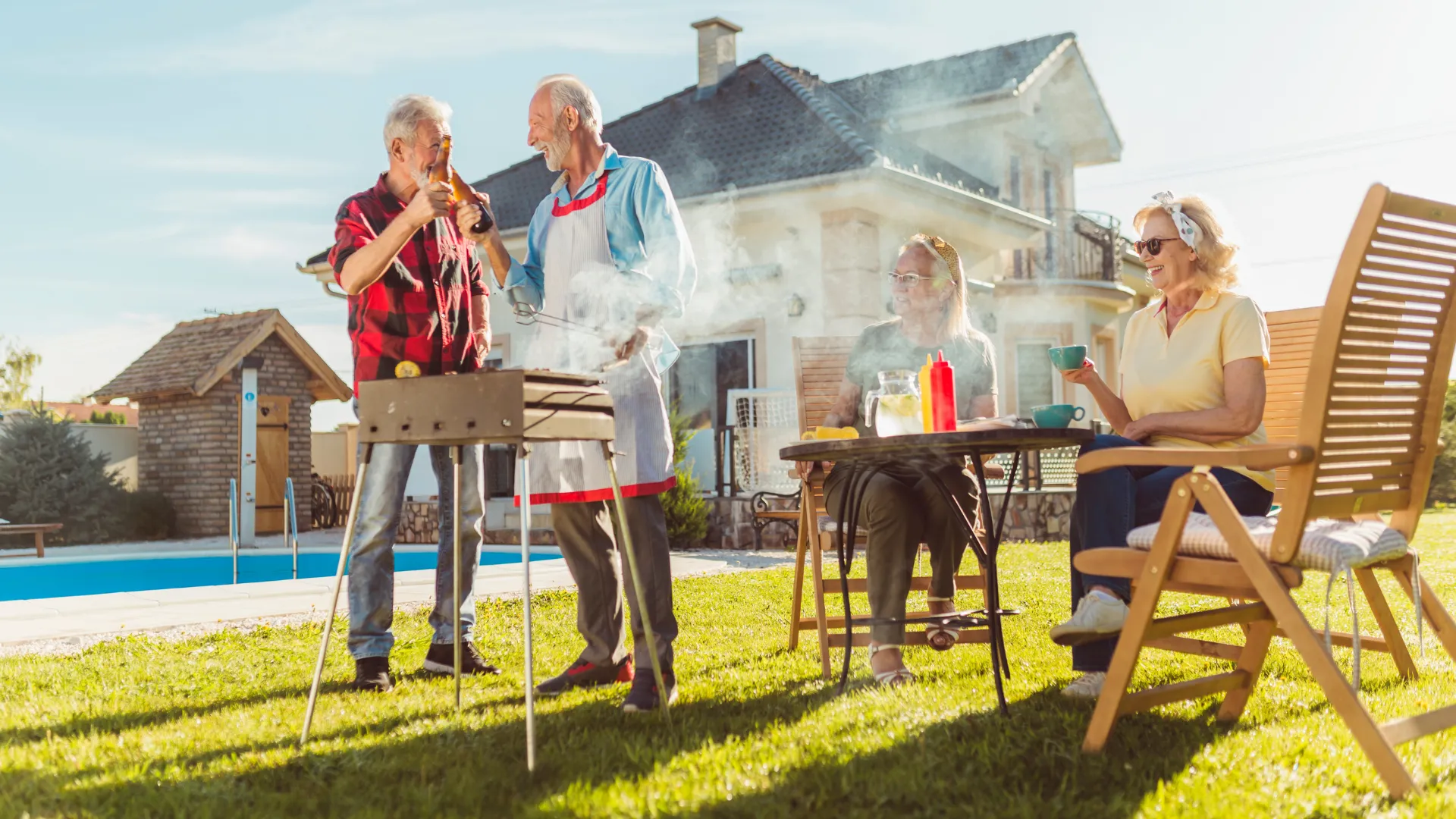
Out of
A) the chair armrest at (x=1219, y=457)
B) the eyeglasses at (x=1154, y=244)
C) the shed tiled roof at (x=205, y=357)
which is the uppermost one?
the shed tiled roof at (x=205, y=357)

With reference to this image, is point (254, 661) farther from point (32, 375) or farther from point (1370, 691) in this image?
point (32, 375)

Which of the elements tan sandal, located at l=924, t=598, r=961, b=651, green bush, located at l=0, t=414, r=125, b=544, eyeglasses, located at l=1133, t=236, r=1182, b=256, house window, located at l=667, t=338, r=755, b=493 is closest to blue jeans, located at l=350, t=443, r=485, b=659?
tan sandal, located at l=924, t=598, r=961, b=651

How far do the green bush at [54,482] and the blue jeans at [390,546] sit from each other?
1268 centimetres

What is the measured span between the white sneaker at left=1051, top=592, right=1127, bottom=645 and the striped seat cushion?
20cm

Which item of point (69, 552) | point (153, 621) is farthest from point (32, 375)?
point (153, 621)

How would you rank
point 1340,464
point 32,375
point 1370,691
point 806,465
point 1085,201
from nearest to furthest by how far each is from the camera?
point 1340,464, point 1370,691, point 806,465, point 1085,201, point 32,375

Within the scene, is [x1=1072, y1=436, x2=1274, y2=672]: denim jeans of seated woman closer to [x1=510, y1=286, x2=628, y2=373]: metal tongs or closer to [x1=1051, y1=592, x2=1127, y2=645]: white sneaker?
[x1=1051, y1=592, x2=1127, y2=645]: white sneaker

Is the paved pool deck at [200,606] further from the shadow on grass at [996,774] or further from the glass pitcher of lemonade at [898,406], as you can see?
the shadow on grass at [996,774]

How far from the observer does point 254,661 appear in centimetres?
380

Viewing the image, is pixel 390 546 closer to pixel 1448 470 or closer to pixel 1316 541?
pixel 1316 541

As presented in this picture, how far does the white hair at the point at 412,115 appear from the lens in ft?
10.5

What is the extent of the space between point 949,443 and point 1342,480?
2.65ft

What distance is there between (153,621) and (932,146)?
37.7ft

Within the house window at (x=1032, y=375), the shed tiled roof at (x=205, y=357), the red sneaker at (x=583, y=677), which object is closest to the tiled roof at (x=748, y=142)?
the house window at (x=1032, y=375)
